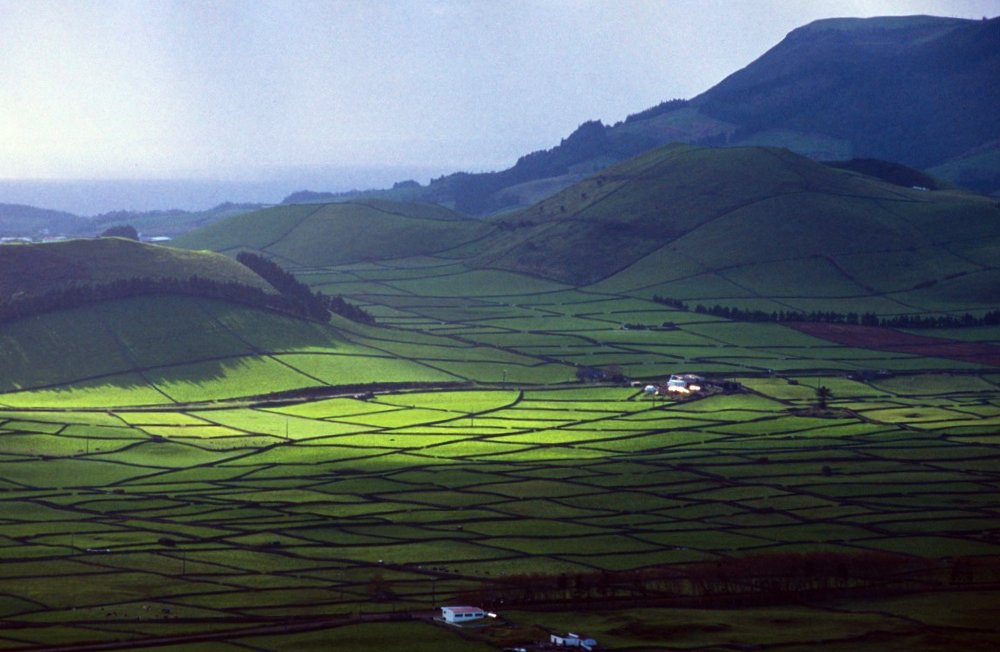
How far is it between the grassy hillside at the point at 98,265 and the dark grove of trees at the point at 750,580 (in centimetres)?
9258

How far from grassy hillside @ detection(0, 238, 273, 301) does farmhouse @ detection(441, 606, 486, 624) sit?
312ft

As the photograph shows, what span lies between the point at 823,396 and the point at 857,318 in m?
47.4

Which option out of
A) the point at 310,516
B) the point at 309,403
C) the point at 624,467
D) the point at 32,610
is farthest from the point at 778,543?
the point at 309,403

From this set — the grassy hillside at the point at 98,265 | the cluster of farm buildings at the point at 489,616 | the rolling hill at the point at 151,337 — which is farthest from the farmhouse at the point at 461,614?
the grassy hillside at the point at 98,265

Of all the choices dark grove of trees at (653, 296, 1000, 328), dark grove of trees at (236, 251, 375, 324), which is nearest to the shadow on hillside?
dark grove of trees at (236, 251, 375, 324)

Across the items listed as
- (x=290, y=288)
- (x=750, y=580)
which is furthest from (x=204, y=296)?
(x=750, y=580)

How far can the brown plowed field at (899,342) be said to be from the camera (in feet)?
523

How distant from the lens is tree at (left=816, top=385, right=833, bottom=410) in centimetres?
13219

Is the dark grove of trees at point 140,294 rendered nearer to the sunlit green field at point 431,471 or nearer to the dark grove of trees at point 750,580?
the sunlit green field at point 431,471

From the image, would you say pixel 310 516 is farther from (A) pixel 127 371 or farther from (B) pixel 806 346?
(B) pixel 806 346

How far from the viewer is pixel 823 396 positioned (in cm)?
13562

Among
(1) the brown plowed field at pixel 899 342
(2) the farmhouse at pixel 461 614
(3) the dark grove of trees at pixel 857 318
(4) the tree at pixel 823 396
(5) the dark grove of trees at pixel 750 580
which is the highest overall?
(3) the dark grove of trees at pixel 857 318

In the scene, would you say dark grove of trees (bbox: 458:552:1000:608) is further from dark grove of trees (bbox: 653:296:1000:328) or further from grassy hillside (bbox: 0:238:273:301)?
dark grove of trees (bbox: 653:296:1000:328)

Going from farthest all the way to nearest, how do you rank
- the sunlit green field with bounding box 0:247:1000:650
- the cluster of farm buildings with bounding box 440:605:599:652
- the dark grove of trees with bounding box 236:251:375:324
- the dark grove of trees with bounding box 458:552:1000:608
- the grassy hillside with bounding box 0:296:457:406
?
the dark grove of trees with bounding box 236:251:375:324, the grassy hillside with bounding box 0:296:457:406, the dark grove of trees with bounding box 458:552:1000:608, the sunlit green field with bounding box 0:247:1000:650, the cluster of farm buildings with bounding box 440:605:599:652
